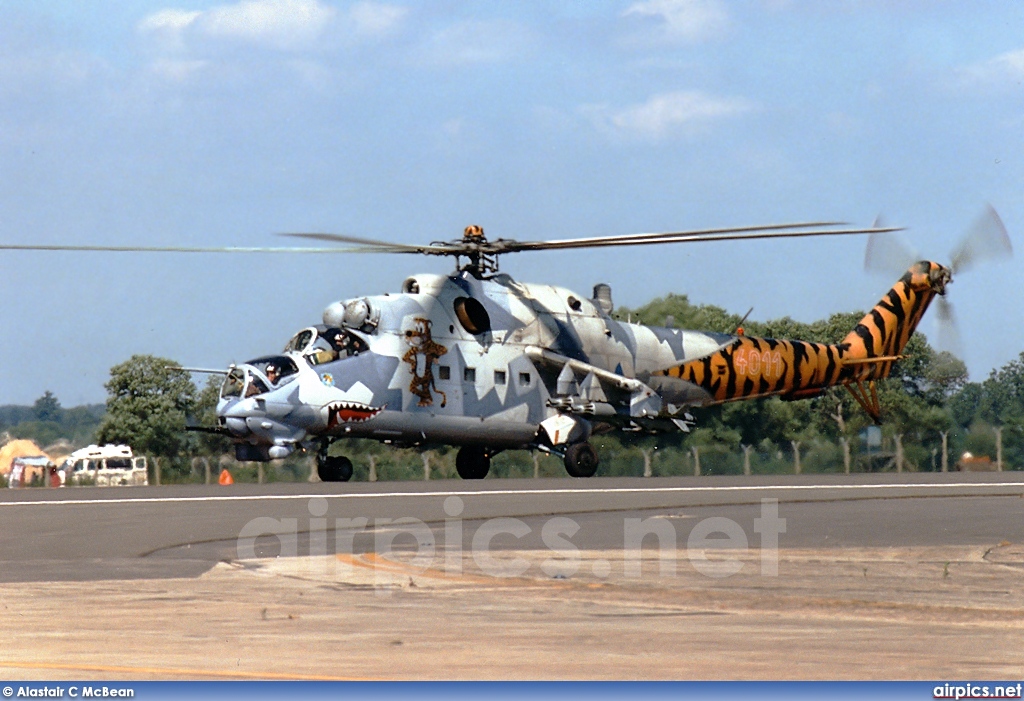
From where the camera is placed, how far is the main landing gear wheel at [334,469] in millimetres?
31250

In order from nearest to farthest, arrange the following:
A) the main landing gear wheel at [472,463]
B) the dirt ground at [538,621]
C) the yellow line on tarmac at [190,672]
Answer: the yellow line on tarmac at [190,672] → the dirt ground at [538,621] → the main landing gear wheel at [472,463]

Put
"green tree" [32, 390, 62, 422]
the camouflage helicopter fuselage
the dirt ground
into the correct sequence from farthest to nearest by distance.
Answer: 1. "green tree" [32, 390, 62, 422]
2. the camouflage helicopter fuselage
3. the dirt ground

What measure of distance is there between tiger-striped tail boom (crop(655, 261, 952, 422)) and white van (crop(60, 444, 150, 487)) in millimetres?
24189

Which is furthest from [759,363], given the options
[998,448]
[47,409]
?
[47,409]

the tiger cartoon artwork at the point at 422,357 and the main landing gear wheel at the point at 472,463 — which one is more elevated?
the tiger cartoon artwork at the point at 422,357

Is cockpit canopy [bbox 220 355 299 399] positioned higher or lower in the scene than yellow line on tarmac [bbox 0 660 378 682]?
higher

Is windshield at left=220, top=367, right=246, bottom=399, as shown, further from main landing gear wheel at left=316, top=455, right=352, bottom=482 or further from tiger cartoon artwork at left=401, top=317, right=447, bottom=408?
tiger cartoon artwork at left=401, top=317, right=447, bottom=408

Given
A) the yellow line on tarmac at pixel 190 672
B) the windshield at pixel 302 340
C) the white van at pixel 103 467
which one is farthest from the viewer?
the white van at pixel 103 467

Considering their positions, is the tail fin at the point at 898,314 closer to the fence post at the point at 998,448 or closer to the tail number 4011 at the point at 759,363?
the fence post at the point at 998,448

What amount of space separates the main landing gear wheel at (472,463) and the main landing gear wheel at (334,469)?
4355 millimetres

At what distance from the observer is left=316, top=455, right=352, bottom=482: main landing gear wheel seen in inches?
1230

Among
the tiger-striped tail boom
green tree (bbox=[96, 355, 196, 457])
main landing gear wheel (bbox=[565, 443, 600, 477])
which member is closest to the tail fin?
the tiger-striped tail boom

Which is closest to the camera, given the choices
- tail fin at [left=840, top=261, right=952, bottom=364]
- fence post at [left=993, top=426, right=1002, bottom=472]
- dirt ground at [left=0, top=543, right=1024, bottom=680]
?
dirt ground at [left=0, top=543, right=1024, bottom=680]

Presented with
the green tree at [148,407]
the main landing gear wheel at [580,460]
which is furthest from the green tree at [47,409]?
the main landing gear wheel at [580,460]
